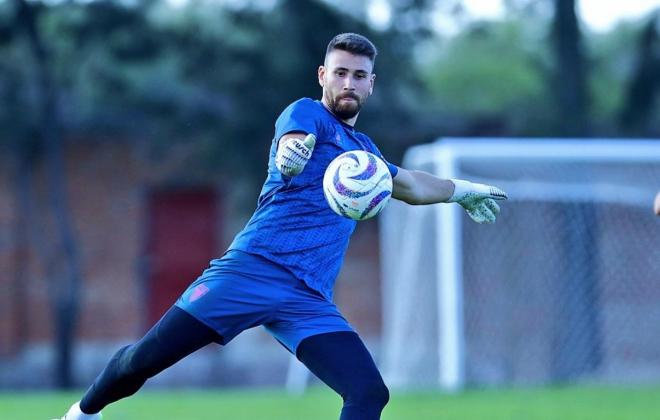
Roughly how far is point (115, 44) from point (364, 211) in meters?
15.3

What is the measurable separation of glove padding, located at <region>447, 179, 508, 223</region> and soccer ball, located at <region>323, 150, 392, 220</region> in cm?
76

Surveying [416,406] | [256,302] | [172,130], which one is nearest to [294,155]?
[256,302]

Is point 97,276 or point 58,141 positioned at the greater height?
point 58,141

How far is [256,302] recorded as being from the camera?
19.5 feet

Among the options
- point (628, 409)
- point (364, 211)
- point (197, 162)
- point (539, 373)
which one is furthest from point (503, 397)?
point (197, 162)

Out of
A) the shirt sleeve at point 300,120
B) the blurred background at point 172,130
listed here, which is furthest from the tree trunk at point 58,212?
the shirt sleeve at point 300,120

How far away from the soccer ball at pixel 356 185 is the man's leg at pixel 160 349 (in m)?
0.89

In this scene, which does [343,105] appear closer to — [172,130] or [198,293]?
[198,293]

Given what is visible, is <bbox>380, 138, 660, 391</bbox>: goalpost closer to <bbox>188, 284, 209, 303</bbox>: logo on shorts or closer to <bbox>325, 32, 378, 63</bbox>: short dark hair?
<bbox>325, 32, 378, 63</bbox>: short dark hair

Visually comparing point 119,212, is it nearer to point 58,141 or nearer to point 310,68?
point 58,141

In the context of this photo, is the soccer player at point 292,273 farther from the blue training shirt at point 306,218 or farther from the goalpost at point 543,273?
the goalpost at point 543,273

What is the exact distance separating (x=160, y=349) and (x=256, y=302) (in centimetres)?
49

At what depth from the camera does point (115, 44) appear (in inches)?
796

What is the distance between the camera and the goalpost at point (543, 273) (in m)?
15.6
